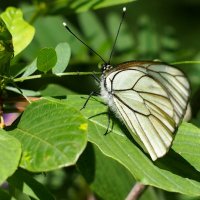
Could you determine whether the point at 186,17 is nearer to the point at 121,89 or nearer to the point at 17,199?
the point at 121,89

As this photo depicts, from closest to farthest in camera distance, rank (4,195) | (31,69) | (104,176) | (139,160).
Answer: (4,195)
(139,160)
(31,69)
(104,176)

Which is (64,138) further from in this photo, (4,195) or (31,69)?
(31,69)

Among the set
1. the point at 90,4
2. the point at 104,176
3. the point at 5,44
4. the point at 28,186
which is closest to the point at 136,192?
the point at 104,176

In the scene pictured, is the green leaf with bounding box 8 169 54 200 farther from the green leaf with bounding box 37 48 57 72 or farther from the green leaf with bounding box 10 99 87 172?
the green leaf with bounding box 37 48 57 72

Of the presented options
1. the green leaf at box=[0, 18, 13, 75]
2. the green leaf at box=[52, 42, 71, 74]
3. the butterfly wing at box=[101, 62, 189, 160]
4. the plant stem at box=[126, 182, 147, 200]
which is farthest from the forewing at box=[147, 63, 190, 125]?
the green leaf at box=[0, 18, 13, 75]

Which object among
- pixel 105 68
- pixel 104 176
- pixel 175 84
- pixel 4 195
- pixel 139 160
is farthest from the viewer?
pixel 104 176

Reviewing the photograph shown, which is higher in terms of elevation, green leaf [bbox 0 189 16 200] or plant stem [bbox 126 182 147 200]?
green leaf [bbox 0 189 16 200]
